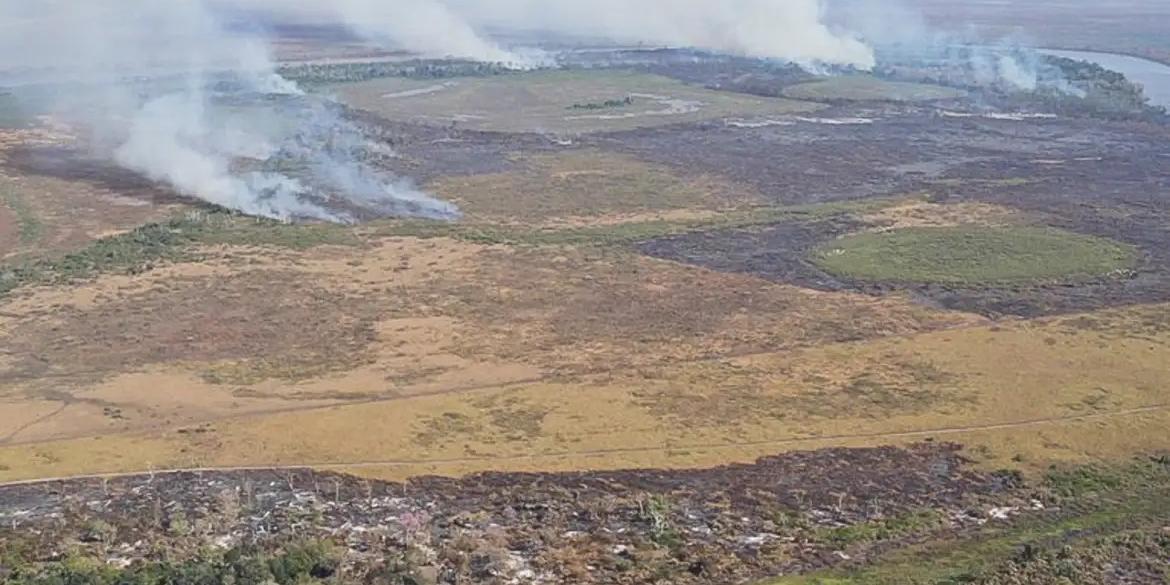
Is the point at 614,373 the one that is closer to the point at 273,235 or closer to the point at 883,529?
the point at 883,529

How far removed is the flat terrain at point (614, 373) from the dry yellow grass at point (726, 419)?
0.42ft

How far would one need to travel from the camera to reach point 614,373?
39.9 metres

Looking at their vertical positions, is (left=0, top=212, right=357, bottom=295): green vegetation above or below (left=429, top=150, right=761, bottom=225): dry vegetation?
below

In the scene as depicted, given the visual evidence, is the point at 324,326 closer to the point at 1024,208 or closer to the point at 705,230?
the point at 705,230

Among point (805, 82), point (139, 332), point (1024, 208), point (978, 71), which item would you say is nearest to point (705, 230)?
point (1024, 208)

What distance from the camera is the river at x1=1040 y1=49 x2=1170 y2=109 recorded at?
113 meters

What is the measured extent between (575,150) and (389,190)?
60.1 feet

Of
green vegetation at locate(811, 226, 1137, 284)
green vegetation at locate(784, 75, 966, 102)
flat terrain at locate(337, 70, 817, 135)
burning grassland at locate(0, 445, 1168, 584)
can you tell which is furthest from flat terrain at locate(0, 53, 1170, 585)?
green vegetation at locate(784, 75, 966, 102)

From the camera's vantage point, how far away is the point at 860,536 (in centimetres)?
2930

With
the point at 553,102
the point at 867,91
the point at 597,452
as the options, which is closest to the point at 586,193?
the point at 597,452

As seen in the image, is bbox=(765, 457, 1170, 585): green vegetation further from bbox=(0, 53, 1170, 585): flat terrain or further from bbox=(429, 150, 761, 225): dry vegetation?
bbox=(429, 150, 761, 225): dry vegetation

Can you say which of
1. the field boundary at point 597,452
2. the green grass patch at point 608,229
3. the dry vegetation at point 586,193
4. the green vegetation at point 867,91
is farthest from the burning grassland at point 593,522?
the green vegetation at point 867,91

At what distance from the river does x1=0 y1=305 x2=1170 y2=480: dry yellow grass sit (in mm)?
74301

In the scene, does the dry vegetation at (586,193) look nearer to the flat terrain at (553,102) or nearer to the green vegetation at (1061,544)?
the flat terrain at (553,102)
